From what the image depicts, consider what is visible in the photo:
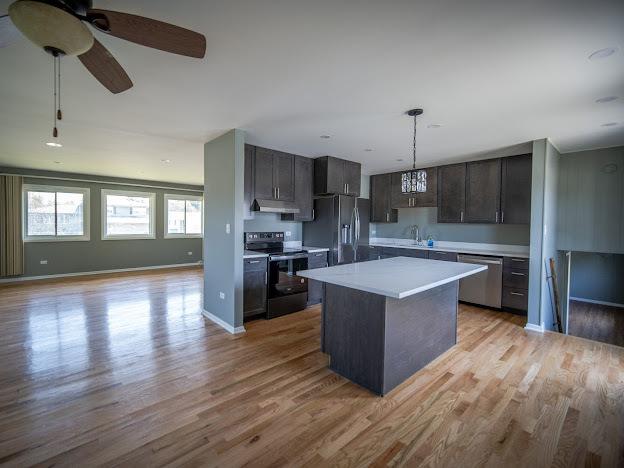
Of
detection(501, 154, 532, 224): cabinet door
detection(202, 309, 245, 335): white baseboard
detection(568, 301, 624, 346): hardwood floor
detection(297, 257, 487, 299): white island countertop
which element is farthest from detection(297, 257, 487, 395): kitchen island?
detection(568, 301, 624, 346): hardwood floor

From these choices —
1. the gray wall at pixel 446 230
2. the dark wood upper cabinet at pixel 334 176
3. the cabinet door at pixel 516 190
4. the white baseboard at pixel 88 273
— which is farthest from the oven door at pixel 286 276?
the white baseboard at pixel 88 273

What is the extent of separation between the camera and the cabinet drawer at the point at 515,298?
416 cm

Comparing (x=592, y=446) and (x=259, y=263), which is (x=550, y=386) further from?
(x=259, y=263)

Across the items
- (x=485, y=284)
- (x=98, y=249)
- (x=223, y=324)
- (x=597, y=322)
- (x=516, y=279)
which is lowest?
(x=597, y=322)

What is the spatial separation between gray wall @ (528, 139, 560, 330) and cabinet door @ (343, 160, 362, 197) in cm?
253

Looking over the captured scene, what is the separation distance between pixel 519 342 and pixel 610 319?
2410 mm

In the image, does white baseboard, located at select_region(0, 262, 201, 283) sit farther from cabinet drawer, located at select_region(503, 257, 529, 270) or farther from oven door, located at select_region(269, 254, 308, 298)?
cabinet drawer, located at select_region(503, 257, 529, 270)

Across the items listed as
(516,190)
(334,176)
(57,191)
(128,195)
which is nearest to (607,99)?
(516,190)

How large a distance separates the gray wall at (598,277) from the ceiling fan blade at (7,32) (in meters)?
7.23

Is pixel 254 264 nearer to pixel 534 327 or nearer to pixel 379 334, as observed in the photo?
pixel 379 334

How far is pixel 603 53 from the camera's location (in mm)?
1834

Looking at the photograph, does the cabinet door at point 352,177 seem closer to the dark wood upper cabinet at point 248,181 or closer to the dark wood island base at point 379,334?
the dark wood upper cabinet at point 248,181

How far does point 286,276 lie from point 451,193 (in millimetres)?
3242

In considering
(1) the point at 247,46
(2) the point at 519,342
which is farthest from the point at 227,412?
(2) the point at 519,342
